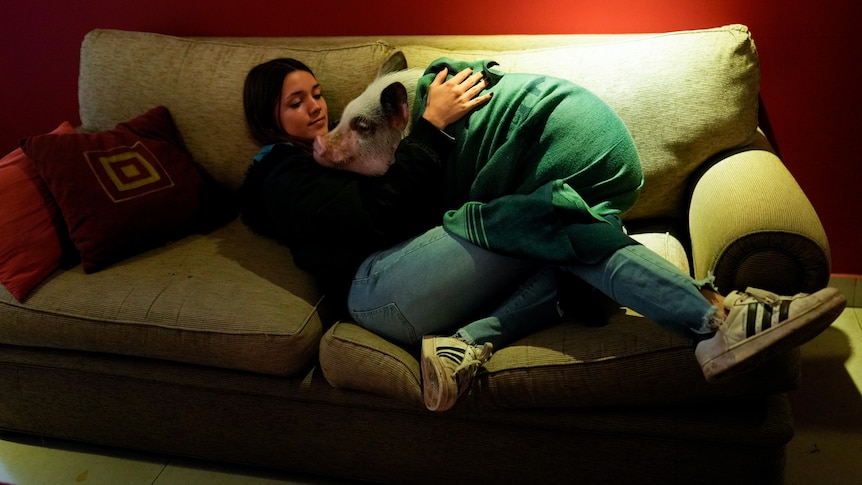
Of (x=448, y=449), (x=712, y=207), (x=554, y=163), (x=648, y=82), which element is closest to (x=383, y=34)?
(x=648, y=82)

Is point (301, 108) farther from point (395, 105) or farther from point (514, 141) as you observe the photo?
point (514, 141)

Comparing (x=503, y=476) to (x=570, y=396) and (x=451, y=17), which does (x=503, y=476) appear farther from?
(x=451, y=17)

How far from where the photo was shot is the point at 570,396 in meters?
1.42

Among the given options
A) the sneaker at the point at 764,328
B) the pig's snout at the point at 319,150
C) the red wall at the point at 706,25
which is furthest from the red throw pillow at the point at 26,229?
the sneaker at the point at 764,328

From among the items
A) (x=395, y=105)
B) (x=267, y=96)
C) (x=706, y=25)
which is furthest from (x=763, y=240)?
(x=267, y=96)

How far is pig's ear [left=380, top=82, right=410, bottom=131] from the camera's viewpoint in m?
1.60

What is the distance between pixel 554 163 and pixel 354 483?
914 mm

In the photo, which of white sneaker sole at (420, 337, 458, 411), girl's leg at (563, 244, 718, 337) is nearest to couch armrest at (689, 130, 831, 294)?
girl's leg at (563, 244, 718, 337)

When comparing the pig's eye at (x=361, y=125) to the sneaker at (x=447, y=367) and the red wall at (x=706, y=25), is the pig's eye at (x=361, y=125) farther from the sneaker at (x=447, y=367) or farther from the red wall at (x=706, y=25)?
the red wall at (x=706, y=25)

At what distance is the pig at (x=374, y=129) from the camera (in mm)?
1594

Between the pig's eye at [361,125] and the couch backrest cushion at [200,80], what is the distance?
450 millimetres

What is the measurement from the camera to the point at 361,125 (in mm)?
1596

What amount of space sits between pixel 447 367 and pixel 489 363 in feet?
0.38

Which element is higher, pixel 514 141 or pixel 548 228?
pixel 514 141
